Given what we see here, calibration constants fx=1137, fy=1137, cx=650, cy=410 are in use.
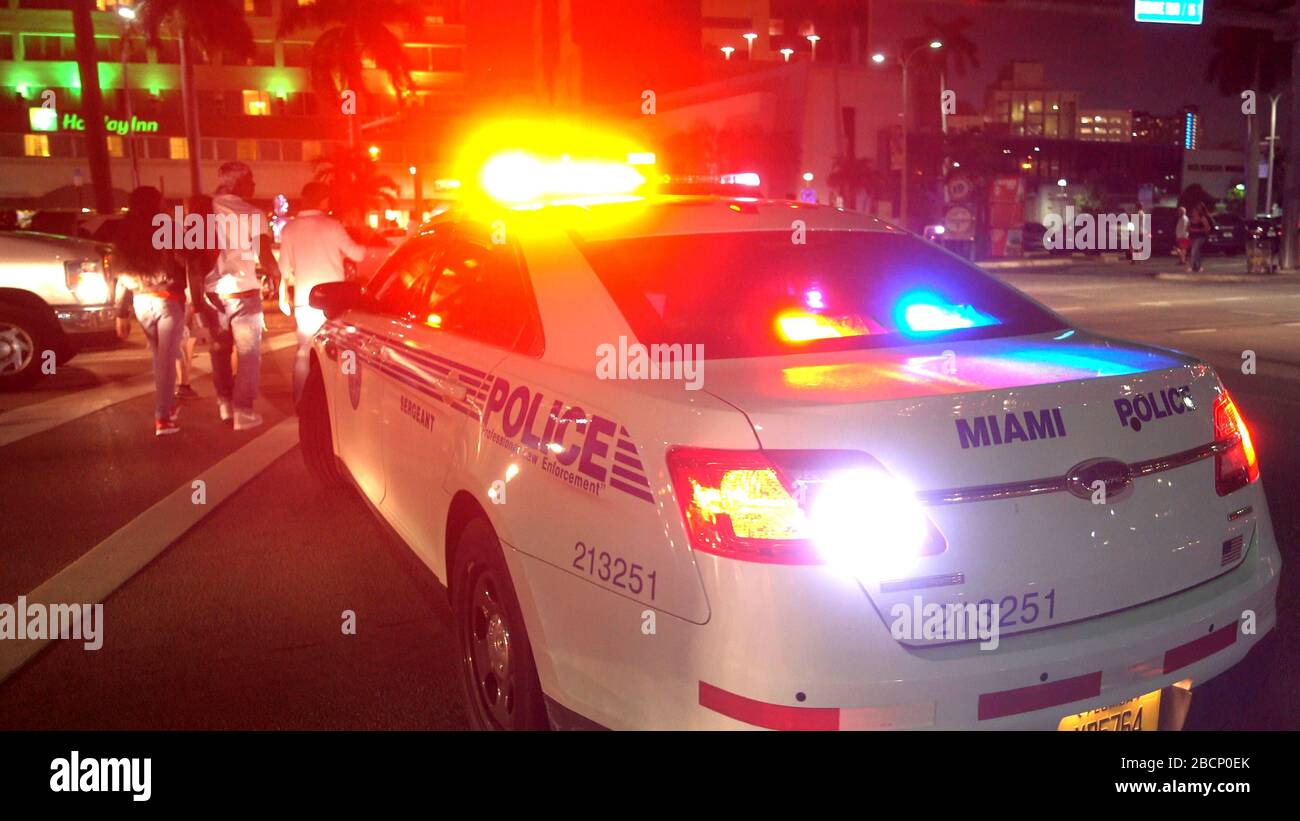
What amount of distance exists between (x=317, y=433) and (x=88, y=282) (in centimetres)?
637

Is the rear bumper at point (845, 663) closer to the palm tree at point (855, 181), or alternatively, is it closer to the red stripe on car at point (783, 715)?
the red stripe on car at point (783, 715)

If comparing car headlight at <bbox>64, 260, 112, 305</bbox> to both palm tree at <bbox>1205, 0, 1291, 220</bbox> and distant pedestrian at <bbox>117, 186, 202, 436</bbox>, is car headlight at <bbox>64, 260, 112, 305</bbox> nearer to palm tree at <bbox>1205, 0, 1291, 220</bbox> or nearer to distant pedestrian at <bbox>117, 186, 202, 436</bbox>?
distant pedestrian at <bbox>117, 186, 202, 436</bbox>

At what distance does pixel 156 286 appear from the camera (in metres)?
8.57

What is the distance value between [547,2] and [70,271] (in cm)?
1181

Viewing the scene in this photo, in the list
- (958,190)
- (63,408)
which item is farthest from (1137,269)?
(63,408)

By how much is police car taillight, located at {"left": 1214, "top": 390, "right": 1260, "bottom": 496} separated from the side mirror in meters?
4.04

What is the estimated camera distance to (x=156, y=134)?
69.4 m

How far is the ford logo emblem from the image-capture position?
2631mm

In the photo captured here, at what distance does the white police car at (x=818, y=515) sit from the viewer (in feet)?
8.07

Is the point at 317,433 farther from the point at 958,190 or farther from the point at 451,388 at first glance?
the point at 958,190

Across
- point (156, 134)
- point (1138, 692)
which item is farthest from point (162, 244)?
point (156, 134)

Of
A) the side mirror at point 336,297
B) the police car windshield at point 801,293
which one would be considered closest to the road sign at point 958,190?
the side mirror at point 336,297

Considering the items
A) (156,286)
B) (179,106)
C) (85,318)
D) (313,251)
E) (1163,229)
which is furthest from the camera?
(179,106)
